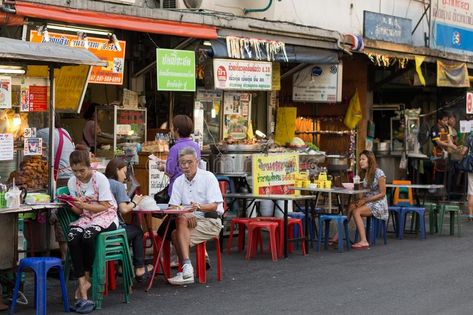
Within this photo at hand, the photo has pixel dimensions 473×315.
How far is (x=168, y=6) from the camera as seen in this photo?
13922mm

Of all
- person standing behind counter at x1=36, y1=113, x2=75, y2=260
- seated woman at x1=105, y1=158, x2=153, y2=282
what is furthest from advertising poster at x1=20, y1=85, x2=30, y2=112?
seated woman at x1=105, y1=158, x2=153, y2=282

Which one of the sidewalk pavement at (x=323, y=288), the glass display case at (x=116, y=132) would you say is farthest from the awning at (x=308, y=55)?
the sidewalk pavement at (x=323, y=288)

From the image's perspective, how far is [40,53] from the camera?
28.7 ft

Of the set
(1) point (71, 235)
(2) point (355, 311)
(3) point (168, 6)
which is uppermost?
(3) point (168, 6)

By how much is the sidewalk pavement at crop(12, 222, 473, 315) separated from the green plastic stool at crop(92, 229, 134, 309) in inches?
7.3

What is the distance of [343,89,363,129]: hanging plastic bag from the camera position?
1942cm

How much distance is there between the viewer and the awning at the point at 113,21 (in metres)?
11.0

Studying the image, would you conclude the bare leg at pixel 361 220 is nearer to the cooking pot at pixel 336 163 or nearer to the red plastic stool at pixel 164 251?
the red plastic stool at pixel 164 251

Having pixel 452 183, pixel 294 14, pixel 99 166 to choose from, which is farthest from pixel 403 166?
pixel 99 166

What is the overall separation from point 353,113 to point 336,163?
1.63m

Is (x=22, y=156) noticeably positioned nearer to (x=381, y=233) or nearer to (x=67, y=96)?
(x=67, y=96)

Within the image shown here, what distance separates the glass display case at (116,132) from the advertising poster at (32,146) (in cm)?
347

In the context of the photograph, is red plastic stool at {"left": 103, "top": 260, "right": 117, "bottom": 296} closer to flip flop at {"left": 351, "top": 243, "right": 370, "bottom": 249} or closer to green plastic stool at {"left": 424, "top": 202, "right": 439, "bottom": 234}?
flip flop at {"left": 351, "top": 243, "right": 370, "bottom": 249}

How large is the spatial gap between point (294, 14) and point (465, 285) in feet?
24.4
